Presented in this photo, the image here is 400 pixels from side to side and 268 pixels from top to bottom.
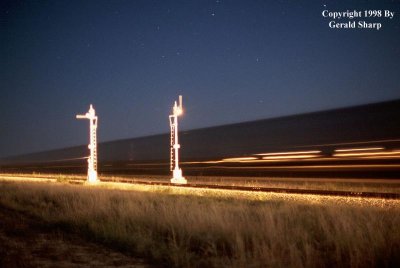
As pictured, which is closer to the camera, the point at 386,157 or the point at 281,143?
the point at 386,157

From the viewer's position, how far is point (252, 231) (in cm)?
902

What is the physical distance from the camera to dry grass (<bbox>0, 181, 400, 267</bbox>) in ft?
23.4

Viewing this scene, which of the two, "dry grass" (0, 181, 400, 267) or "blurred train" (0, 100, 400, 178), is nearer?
"dry grass" (0, 181, 400, 267)

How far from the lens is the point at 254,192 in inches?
673

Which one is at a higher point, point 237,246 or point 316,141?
point 316,141

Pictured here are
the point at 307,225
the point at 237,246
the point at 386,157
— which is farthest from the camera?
the point at 386,157

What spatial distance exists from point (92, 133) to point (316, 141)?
57.1ft

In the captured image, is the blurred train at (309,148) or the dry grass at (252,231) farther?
the blurred train at (309,148)

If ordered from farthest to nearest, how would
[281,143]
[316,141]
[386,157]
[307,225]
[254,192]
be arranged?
1. [281,143]
2. [316,141]
3. [386,157]
4. [254,192]
5. [307,225]

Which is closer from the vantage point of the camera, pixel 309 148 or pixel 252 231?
Answer: pixel 252 231

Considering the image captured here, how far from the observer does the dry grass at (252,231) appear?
23.4ft

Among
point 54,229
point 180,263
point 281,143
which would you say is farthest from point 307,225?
point 281,143

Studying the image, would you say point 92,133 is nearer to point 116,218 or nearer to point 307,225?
point 116,218

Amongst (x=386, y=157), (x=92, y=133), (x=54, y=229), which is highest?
(x=92, y=133)
